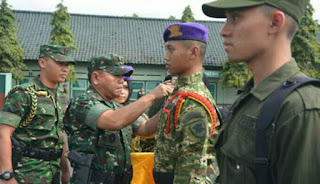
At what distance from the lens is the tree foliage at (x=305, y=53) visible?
28.2 m

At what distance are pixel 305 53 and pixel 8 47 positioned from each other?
19090 millimetres

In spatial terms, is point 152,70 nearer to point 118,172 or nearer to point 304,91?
point 118,172

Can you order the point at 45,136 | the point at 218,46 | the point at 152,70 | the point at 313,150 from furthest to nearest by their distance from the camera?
the point at 218,46 < the point at 152,70 < the point at 45,136 < the point at 313,150

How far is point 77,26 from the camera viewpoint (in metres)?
37.1

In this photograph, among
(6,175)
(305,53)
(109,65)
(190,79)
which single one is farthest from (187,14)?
(190,79)

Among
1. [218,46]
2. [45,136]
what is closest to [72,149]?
[45,136]

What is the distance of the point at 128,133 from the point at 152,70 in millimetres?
28445

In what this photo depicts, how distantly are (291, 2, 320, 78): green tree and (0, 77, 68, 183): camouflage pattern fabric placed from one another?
1017 inches

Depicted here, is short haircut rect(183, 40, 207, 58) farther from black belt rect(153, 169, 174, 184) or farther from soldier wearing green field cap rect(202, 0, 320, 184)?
soldier wearing green field cap rect(202, 0, 320, 184)

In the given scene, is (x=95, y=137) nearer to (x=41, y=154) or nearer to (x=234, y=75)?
(x=41, y=154)

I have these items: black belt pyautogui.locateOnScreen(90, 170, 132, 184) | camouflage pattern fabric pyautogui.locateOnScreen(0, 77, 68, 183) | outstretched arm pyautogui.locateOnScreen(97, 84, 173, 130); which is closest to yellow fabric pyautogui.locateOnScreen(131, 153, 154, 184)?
black belt pyautogui.locateOnScreen(90, 170, 132, 184)

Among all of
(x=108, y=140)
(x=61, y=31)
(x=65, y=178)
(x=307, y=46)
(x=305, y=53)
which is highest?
(x=61, y=31)

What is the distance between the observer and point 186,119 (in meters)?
2.87

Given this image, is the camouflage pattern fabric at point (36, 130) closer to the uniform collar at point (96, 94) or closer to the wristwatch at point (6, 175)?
the wristwatch at point (6, 175)
